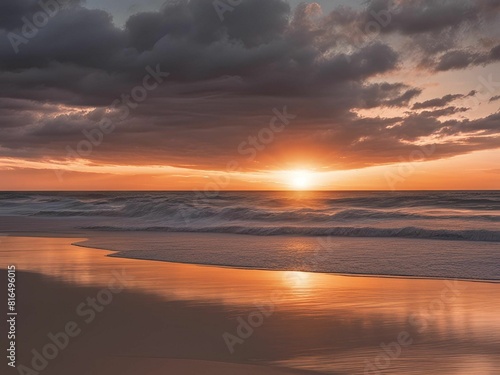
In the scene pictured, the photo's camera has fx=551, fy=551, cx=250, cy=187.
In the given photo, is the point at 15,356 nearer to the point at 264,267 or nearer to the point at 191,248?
the point at 264,267

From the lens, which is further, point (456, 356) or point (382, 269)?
point (382, 269)

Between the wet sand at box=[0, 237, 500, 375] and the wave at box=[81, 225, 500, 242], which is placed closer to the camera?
the wet sand at box=[0, 237, 500, 375]

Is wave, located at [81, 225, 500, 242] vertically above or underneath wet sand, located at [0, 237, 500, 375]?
above

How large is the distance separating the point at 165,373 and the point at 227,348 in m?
1.24

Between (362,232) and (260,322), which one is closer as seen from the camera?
(260,322)

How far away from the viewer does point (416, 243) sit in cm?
2145

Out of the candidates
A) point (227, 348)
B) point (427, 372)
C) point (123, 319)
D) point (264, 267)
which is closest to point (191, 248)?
point (264, 267)

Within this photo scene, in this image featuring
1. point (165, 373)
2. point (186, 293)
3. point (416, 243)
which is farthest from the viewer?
point (416, 243)

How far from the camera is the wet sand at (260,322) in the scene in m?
6.71

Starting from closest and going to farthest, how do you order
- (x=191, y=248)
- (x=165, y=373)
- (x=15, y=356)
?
(x=165, y=373) < (x=15, y=356) < (x=191, y=248)

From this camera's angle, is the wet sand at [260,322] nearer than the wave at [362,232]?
Yes

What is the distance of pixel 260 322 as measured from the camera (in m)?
8.70

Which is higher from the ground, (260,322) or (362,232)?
(362,232)

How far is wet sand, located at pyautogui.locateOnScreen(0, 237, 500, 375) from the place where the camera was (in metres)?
6.71
